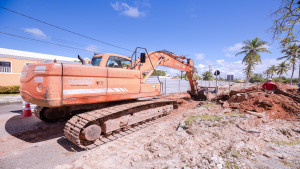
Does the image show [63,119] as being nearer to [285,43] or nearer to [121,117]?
[121,117]

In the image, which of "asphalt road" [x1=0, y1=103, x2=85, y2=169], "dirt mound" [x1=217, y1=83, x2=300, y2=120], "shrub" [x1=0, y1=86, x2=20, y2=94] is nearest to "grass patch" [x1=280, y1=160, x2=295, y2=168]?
"asphalt road" [x1=0, y1=103, x2=85, y2=169]

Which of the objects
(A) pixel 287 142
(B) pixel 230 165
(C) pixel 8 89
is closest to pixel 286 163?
(B) pixel 230 165

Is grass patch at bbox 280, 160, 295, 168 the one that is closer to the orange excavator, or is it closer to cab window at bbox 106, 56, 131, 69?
the orange excavator

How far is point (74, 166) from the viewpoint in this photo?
9.28 feet

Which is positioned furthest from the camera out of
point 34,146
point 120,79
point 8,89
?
point 8,89

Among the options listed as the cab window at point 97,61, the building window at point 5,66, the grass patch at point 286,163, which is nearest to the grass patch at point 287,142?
the grass patch at point 286,163

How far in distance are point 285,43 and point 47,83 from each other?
7860mm

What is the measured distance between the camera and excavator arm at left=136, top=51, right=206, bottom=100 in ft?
19.4

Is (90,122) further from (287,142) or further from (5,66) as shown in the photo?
(5,66)

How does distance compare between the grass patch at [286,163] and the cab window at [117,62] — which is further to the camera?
the cab window at [117,62]

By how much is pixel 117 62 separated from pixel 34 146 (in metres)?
3.06

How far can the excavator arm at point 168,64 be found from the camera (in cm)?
592

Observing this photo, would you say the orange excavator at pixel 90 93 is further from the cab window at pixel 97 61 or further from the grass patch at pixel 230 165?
the grass patch at pixel 230 165

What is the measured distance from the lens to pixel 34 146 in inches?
143
